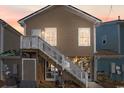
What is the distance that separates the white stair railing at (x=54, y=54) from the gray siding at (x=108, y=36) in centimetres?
103

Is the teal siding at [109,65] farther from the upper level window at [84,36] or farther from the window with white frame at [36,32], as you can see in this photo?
the window with white frame at [36,32]

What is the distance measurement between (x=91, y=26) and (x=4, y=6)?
300 centimetres

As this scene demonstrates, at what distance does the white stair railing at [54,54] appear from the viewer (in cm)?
2164

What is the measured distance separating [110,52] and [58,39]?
182 cm

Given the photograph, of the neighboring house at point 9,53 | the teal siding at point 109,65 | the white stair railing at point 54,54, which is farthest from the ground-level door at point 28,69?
the teal siding at point 109,65

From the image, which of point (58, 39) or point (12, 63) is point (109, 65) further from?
point (12, 63)

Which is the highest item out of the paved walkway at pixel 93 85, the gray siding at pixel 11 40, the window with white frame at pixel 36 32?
the window with white frame at pixel 36 32

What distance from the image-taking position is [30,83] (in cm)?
2159

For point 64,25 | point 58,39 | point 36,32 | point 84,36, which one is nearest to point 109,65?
point 84,36

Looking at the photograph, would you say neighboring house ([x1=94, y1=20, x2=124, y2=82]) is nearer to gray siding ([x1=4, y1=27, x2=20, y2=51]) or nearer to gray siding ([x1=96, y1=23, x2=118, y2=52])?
gray siding ([x1=96, y1=23, x2=118, y2=52])

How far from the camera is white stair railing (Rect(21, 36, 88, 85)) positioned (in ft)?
71.0

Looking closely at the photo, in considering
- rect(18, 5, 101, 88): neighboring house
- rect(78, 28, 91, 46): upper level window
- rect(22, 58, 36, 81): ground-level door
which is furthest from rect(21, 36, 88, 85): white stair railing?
rect(78, 28, 91, 46): upper level window
